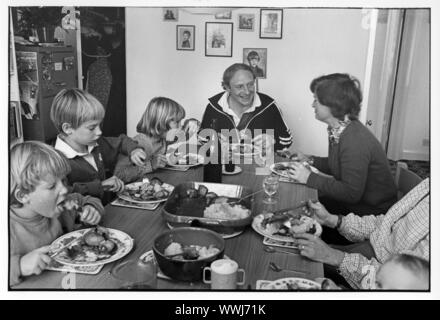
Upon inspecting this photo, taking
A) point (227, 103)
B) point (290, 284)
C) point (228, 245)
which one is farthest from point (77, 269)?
point (227, 103)

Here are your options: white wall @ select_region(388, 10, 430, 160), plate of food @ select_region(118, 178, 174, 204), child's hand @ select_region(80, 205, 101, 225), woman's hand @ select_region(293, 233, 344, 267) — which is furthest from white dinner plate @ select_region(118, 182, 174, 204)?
white wall @ select_region(388, 10, 430, 160)

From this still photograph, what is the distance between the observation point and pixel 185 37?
108cm

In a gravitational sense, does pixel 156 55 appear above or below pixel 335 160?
above

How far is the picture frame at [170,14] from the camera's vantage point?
1.02 metres

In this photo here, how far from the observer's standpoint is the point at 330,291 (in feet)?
3.18

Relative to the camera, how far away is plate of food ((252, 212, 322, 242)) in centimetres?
104

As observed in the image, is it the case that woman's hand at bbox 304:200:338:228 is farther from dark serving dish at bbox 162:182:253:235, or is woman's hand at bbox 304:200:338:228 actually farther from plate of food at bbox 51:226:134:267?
A: plate of food at bbox 51:226:134:267

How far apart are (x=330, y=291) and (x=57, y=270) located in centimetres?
58

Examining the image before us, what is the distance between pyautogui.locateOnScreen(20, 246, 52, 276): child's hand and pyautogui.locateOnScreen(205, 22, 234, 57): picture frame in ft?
1.98

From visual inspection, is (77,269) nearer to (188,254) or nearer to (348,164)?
(188,254)

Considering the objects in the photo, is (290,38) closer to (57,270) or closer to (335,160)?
(335,160)

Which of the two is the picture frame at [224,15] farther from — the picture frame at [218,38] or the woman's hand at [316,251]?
the woman's hand at [316,251]

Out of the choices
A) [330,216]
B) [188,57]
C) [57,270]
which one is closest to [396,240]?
[330,216]
